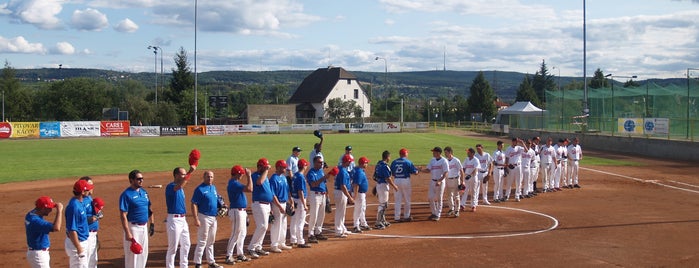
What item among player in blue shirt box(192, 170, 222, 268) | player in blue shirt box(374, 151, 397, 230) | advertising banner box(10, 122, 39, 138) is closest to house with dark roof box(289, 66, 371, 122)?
advertising banner box(10, 122, 39, 138)

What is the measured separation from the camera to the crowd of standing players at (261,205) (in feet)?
30.1

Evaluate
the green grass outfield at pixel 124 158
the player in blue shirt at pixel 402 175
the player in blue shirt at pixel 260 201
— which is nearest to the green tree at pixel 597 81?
the green grass outfield at pixel 124 158

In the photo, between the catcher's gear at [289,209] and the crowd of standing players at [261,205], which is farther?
the catcher's gear at [289,209]

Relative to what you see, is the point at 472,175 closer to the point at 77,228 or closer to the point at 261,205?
the point at 261,205

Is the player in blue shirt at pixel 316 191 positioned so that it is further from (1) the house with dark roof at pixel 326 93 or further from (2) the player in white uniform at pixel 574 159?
(1) the house with dark roof at pixel 326 93

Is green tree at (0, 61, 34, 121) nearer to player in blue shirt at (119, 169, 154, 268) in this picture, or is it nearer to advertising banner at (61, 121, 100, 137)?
advertising banner at (61, 121, 100, 137)

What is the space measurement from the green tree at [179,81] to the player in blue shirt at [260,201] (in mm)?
78843

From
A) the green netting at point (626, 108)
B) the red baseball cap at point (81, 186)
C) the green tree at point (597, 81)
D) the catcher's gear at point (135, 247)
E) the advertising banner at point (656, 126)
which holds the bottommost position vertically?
the catcher's gear at point (135, 247)

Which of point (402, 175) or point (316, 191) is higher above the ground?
point (402, 175)

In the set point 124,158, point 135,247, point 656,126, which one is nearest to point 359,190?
point 135,247

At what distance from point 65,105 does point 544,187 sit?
78910 millimetres

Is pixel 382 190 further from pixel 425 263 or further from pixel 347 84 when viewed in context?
pixel 347 84

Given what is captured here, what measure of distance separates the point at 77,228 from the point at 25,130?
5634cm

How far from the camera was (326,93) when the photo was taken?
334 ft
